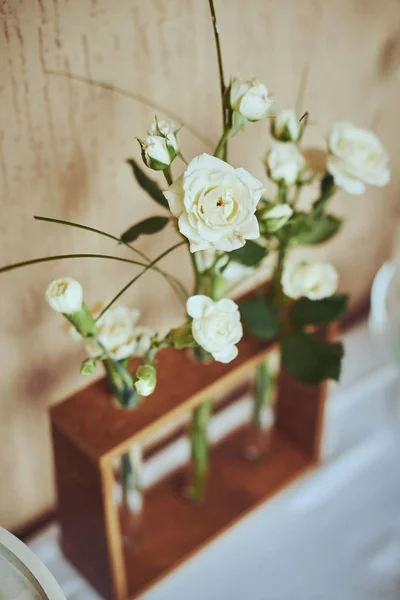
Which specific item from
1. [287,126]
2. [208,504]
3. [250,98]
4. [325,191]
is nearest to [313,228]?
[325,191]

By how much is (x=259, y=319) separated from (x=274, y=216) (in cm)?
20

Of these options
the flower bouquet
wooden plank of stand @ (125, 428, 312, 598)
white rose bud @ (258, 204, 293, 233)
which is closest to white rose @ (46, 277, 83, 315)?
the flower bouquet

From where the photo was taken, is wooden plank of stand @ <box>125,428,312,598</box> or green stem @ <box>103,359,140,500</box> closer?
green stem @ <box>103,359,140,500</box>

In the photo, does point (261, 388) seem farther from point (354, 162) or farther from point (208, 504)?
point (354, 162)

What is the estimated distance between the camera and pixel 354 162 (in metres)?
0.82

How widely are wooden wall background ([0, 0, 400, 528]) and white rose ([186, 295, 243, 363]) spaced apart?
0.22 m

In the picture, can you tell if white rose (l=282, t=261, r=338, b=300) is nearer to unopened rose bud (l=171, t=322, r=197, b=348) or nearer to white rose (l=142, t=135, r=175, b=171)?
unopened rose bud (l=171, t=322, r=197, b=348)

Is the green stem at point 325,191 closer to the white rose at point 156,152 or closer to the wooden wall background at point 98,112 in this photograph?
the wooden wall background at point 98,112

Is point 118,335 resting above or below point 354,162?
below

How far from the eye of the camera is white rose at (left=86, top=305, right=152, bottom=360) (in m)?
0.80

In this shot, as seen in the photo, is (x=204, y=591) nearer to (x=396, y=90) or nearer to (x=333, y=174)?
(x=333, y=174)

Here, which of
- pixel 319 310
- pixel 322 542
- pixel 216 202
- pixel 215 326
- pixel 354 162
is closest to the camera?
pixel 216 202

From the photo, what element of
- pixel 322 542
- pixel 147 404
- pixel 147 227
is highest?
pixel 147 227

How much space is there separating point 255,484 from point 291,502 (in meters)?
0.06
